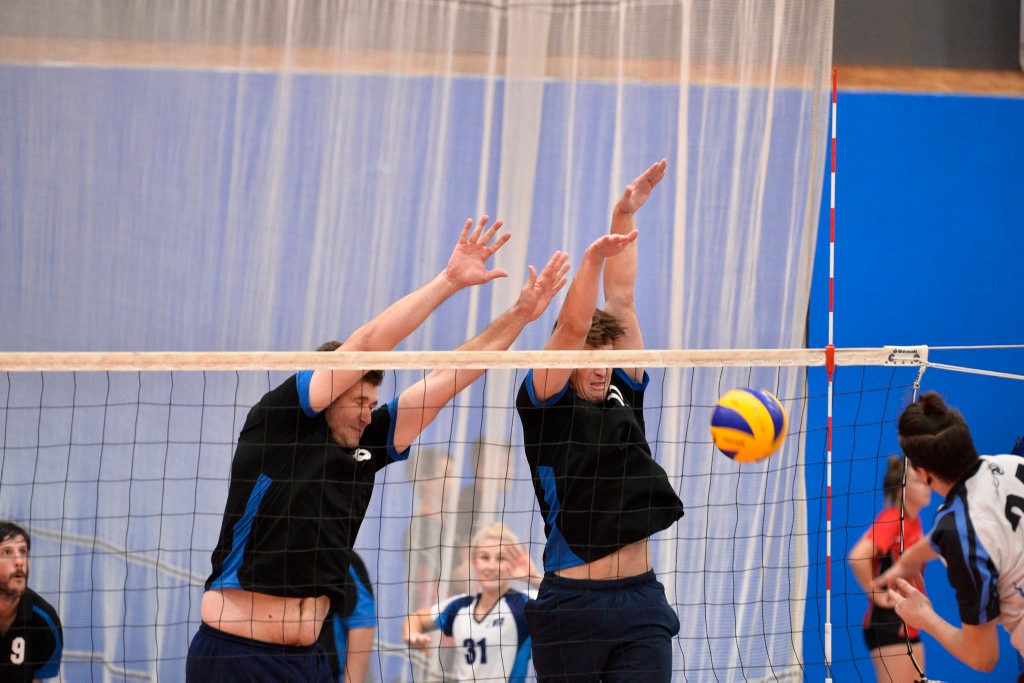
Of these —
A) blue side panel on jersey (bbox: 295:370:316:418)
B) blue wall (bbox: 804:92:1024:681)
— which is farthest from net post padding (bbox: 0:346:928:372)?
blue wall (bbox: 804:92:1024:681)

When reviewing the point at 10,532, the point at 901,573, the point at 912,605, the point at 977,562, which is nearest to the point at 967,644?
the point at 912,605

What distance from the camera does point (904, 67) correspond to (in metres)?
5.79

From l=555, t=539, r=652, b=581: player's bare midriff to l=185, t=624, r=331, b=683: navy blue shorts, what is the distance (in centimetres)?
92

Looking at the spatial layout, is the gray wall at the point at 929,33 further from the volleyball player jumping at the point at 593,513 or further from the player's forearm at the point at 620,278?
the volleyball player jumping at the point at 593,513

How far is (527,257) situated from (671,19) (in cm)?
147

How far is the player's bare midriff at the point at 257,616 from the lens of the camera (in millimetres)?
3330

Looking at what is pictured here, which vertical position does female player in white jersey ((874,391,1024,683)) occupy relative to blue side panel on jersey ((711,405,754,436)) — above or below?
below

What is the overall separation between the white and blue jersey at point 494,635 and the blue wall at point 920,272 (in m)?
1.65

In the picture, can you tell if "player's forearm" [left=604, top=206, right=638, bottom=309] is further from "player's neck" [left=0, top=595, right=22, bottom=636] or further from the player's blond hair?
"player's neck" [left=0, top=595, right=22, bottom=636]

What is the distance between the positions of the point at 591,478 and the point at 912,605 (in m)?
1.09

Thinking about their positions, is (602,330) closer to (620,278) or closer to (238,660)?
(620,278)

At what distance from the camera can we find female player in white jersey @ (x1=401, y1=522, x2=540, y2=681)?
4.92 metres

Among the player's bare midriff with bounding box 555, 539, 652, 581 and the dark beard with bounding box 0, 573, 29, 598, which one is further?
the dark beard with bounding box 0, 573, 29, 598

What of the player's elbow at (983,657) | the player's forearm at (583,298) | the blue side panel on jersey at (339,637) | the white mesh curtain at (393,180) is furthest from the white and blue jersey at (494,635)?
the player's elbow at (983,657)
